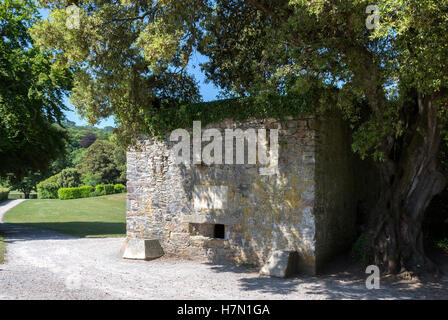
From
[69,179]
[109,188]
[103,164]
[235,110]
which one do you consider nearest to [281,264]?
[235,110]

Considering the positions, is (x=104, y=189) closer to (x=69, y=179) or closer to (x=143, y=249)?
(x=69, y=179)

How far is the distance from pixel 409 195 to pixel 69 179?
4111 centimetres

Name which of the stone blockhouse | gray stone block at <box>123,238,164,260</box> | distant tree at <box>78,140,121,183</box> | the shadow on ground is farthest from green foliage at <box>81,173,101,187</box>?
the shadow on ground

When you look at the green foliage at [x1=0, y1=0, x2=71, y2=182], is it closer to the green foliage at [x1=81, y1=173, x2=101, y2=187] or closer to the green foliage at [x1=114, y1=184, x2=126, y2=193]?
the green foliage at [x1=114, y1=184, x2=126, y2=193]

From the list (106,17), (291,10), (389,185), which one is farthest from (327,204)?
(106,17)

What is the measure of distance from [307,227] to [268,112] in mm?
2706

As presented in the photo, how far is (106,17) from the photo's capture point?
318 inches

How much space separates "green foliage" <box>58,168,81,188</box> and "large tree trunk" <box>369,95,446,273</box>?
40120mm

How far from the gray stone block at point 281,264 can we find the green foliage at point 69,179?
3897cm

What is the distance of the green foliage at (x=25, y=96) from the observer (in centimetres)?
1457

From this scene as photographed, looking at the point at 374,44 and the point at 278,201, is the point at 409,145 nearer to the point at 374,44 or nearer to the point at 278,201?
the point at 374,44

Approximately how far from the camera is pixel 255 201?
8.52 metres

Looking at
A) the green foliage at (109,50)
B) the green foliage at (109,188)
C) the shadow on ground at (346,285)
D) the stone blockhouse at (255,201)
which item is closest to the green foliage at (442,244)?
the shadow on ground at (346,285)

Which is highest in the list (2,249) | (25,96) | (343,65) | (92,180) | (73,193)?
(25,96)
